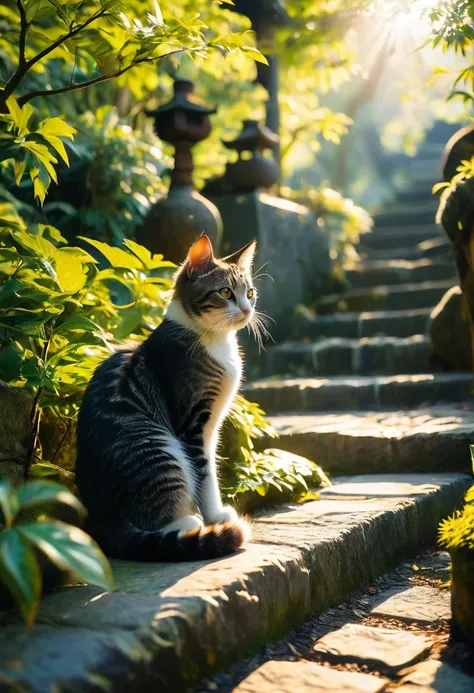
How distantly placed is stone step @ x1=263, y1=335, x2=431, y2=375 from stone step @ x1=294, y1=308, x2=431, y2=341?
166 millimetres

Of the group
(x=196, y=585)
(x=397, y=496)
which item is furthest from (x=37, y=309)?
(x=397, y=496)

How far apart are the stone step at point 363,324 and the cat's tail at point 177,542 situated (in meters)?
5.27

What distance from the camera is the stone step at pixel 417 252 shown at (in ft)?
31.6

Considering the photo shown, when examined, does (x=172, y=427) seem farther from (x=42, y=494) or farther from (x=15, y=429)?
→ (x=42, y=494)

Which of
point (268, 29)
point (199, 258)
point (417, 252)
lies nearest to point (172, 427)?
point (199, 258)

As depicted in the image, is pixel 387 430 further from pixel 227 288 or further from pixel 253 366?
pixel 253 366

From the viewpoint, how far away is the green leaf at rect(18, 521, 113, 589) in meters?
1.38

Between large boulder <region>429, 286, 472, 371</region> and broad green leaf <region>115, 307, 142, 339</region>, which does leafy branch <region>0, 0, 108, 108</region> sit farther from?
large boulder <region>429, 286, 472, 371</region>

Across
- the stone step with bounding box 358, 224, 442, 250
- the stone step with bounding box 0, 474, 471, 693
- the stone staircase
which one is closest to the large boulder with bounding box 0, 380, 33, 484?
the stone step with bounding box 0, 474, 471, 693

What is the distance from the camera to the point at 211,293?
10.7ft

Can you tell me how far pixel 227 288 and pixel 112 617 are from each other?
169 cm

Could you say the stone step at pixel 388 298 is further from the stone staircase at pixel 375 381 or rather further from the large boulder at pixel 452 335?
the large boulder at pixel 452 335

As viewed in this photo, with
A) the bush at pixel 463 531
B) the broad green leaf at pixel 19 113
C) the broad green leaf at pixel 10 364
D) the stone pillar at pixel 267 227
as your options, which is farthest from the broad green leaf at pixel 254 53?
the stone pillar at pixel 267 227

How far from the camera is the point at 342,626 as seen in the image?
8.36 feet
